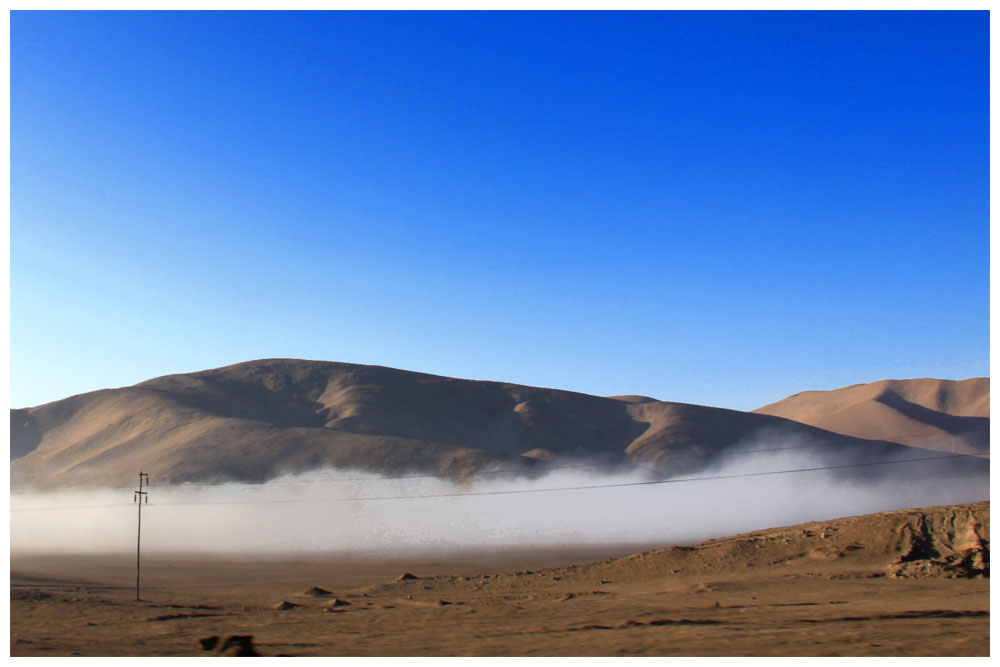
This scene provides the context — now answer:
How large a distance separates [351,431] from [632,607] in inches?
4916

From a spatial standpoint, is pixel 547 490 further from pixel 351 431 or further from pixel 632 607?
pixel 632 607

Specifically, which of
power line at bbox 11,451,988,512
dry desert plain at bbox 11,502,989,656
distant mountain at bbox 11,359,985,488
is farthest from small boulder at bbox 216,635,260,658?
distant mountain at bbox 11,359,985,488

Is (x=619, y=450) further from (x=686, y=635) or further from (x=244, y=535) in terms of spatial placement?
(x=686, y=635)

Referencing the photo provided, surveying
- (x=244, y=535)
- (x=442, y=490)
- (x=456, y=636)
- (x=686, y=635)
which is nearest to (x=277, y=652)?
(x=456, y=636)

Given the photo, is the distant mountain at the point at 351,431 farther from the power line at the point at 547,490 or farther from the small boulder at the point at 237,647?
the small boulder at the point at 237,647

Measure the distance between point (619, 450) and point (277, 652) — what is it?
156 m

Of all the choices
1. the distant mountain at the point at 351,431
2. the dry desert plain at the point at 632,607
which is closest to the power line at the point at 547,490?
the distant mountain at the point at 351,431

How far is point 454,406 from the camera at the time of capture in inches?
7318

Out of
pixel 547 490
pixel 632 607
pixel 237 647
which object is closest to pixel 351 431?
pixel 547 490

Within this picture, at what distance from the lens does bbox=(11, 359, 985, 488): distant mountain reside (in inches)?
4963

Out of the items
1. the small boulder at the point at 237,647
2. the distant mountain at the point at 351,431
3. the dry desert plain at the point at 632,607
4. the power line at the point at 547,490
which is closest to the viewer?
the small boulder at the point at 237,647

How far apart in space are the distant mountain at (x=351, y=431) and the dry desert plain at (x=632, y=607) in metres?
64.6

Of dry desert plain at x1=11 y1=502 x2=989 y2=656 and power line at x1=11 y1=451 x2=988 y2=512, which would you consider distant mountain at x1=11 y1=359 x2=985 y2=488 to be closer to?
power line at x1=11 y1=451 x2=988 y2=512

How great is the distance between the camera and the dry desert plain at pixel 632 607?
20.9 m
